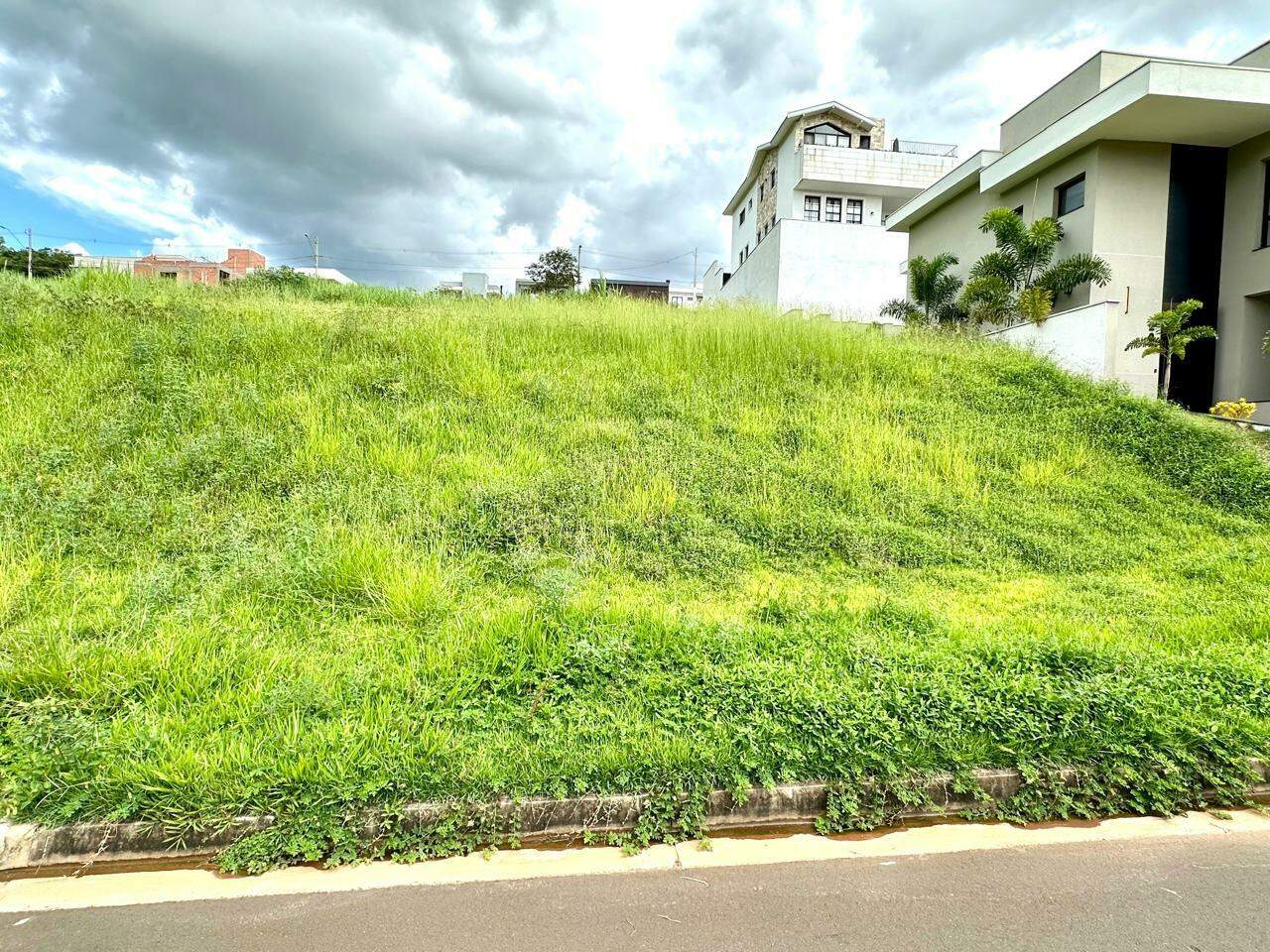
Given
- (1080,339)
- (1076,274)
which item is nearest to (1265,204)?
(1076,274)

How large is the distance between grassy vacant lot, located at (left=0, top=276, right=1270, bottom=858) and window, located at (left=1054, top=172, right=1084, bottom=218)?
735cm

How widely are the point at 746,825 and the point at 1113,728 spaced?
1907mm

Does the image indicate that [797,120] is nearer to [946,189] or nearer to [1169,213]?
[946,189]

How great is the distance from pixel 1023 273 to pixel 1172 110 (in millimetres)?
3726

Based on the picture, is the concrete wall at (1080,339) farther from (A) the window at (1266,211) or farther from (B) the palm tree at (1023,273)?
(A) the window at (1266,211)

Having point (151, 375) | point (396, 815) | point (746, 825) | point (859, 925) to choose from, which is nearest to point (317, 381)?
point (151, 375)

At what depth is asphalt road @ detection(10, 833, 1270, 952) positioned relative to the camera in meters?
2.16

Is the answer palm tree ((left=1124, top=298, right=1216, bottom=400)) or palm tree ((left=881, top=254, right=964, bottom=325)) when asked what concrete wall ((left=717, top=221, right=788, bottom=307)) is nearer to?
palm tree ((left=881, top=254, right=964, bottom=325))

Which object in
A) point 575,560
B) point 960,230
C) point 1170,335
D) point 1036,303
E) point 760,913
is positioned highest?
point 960,230

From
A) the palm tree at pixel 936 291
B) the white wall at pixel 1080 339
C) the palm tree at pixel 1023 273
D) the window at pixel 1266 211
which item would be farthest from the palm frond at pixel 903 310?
the window at pixel 1266 211

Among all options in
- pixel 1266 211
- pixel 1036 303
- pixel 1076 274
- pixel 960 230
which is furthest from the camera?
pixel 960 230

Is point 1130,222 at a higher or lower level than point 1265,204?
lower

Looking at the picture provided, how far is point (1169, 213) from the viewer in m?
13.9

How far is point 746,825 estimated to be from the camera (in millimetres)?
2801
